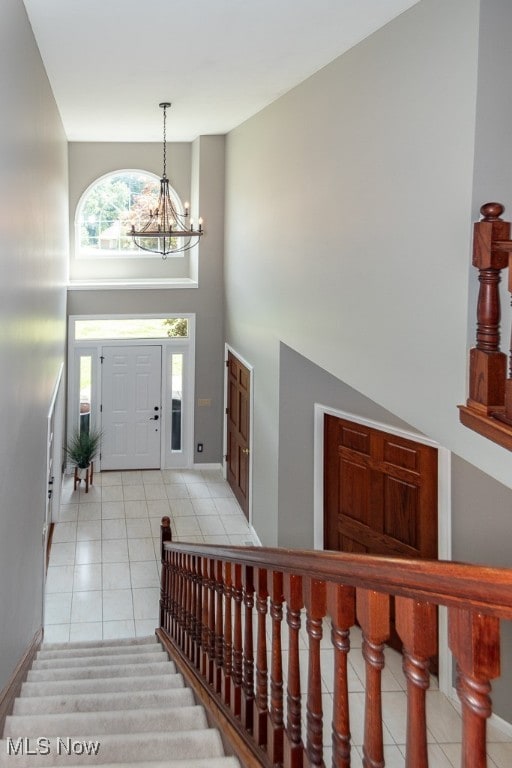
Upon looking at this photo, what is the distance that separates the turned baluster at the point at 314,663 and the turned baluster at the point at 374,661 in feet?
1.01

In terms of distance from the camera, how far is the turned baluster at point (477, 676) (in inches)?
41.6

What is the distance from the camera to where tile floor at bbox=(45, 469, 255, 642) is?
641cm

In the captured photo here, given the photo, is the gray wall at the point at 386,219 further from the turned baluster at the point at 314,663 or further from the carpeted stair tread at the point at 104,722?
the carpeted stair tread at the point at 104,722

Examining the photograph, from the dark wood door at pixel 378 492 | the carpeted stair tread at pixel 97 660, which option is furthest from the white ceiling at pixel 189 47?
the carpeted stair tread at pixel 97 660

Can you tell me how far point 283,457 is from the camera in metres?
6.77

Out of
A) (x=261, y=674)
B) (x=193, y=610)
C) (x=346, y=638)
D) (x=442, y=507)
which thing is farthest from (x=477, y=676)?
(x=442, y=507)

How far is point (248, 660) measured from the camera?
8.25 ft

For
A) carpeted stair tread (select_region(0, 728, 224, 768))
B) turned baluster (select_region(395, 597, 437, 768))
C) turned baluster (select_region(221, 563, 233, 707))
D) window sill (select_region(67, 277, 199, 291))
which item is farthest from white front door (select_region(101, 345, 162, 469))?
turned baluster (select_region(395, 597, 437, 768))

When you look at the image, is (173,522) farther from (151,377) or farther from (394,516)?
(394,516)

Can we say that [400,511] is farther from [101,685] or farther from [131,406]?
[131,406]

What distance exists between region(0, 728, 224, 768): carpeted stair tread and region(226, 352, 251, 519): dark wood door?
19.0 feet

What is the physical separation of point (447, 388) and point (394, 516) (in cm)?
265

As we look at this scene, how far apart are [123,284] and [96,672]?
21.7 feet

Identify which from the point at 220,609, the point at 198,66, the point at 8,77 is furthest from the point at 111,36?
the point at 220,609
